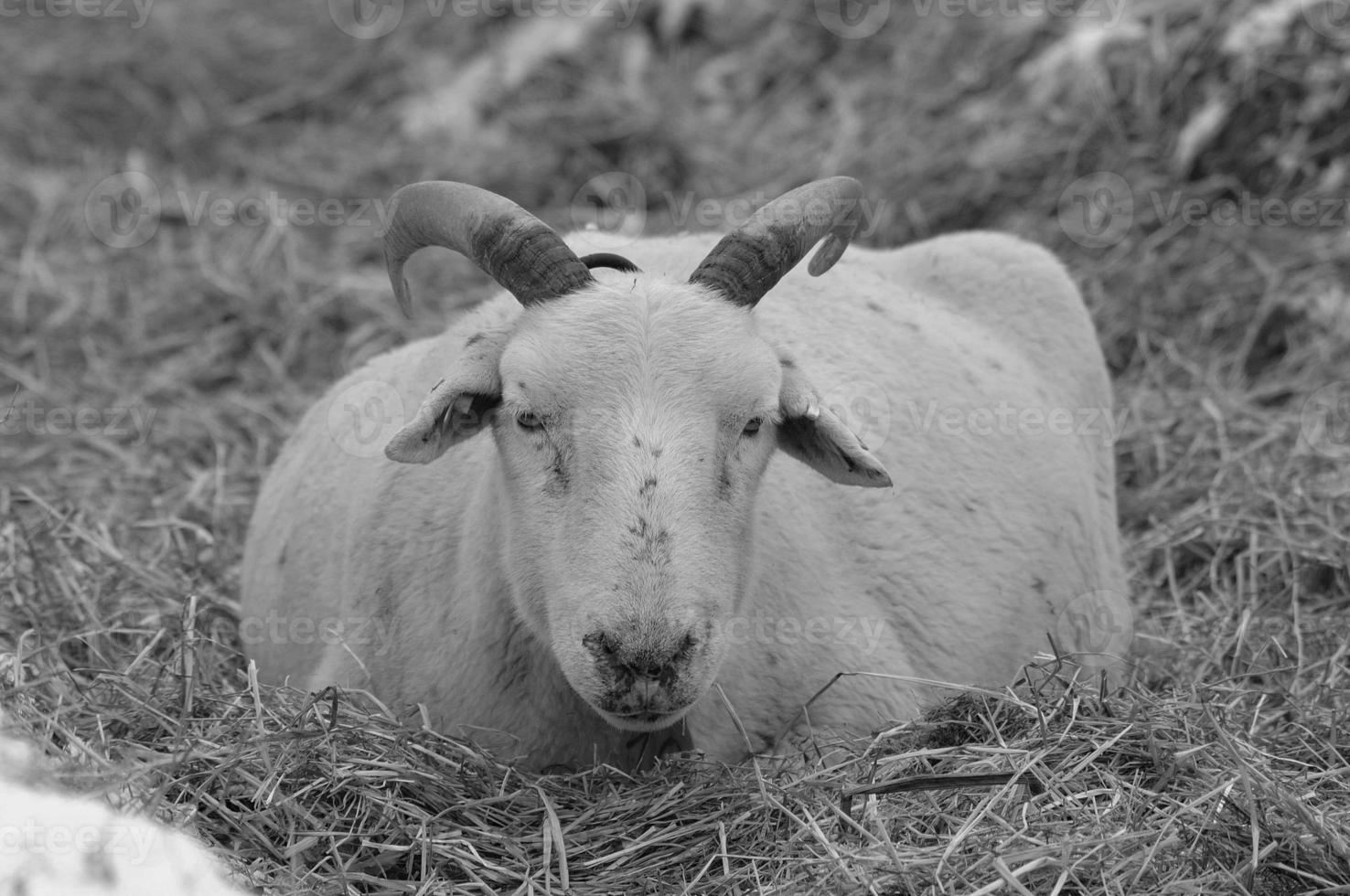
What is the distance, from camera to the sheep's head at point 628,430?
4.07 m

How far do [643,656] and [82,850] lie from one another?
1.43m

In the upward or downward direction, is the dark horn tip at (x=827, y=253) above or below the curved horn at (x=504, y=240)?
below

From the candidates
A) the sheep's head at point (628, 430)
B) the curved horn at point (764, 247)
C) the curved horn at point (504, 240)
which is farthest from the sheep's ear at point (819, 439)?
the curved horn at point (504, 240)

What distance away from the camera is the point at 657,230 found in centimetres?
980

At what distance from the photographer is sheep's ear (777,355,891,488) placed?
15.2 ft

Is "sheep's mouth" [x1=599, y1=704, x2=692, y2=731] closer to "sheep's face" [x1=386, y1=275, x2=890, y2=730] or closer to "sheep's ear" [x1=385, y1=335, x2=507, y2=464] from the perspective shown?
"sheep's face" [x1=386, y1=275, x2=890, y2=730]

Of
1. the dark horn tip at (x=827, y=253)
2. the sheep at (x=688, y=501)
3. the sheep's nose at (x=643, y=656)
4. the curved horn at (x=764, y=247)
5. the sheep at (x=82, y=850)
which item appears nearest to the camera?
the sheep at (x=82, y=850)

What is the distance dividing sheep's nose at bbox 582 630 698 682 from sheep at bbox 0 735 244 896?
109 cm

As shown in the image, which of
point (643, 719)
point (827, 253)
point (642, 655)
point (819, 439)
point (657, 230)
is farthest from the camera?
point (657, 230)

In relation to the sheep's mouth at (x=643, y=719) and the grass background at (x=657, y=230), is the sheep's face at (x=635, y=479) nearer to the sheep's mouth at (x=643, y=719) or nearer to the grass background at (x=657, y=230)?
the sheep's mouth at (x=643, y=719)

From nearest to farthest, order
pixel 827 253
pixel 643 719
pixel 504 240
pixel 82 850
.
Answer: pixel 82 850, pixel 643 719, pixel 504 240, pixel 827 253

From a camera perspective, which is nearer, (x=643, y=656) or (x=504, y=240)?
(x=643, y=656)

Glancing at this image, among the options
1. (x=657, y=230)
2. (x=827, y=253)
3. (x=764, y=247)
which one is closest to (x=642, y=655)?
(x=764, y=247)

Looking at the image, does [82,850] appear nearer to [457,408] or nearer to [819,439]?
[457,408]
